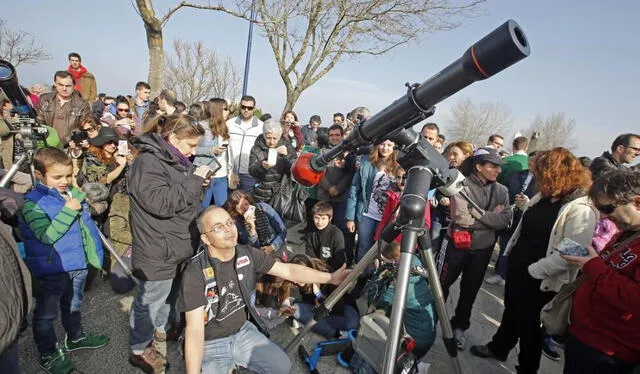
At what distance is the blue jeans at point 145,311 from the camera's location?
8.36 feet

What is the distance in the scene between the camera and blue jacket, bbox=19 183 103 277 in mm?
2377

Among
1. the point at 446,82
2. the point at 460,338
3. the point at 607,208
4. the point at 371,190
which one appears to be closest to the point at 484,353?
the point at 460,338

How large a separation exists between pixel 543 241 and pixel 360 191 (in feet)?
6.84

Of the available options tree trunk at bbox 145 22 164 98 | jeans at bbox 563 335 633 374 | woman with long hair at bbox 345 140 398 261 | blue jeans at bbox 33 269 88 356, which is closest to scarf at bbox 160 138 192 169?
blue jeans at bbox 33 269 88 356

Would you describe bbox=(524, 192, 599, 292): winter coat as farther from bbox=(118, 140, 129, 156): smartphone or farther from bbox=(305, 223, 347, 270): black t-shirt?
bbox=(118, 140, 129, 156): smartphone

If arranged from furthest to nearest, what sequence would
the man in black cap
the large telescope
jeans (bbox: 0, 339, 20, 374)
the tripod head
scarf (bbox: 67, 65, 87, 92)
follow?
scarf (bbox: 67, 65, 87, 92)
the man in black cap
the tripod head
jeans (bbox: 0, 339, 20, 374)
the large telescope

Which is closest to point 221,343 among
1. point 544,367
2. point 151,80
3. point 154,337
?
point 154,337

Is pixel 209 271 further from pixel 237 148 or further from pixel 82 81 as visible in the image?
pixel 82 81

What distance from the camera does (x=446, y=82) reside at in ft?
4.52

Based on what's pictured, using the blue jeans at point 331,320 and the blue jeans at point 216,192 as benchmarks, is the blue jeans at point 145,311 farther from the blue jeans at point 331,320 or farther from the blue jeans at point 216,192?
the blue jeans at point 216,192

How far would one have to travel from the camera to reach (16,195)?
5.79 ft

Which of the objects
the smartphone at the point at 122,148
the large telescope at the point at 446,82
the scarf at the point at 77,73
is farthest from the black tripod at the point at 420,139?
the scarf at the point at 77,73

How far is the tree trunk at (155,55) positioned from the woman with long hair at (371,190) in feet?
18.5

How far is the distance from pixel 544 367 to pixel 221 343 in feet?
10.1
